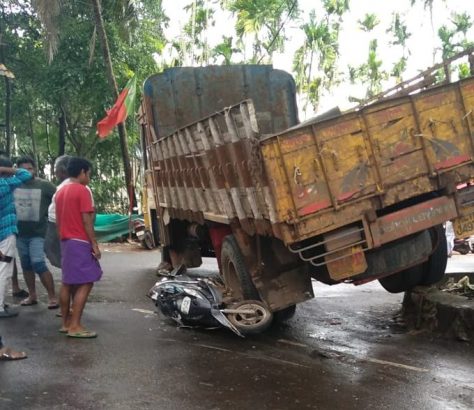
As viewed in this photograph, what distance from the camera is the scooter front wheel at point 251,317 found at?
16.7 feet

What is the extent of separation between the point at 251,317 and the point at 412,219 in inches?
64.2

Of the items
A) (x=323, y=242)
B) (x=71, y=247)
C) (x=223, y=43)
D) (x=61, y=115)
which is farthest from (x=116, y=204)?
(x=323, y=242)

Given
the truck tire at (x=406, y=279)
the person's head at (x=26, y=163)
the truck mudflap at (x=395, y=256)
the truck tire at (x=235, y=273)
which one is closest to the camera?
the truck mudflap at (x=395, y=256)

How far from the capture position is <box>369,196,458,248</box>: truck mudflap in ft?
14.9

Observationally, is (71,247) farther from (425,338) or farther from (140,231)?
(140,231)

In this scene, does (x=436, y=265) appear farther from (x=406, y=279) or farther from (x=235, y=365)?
(x=235, y=365)

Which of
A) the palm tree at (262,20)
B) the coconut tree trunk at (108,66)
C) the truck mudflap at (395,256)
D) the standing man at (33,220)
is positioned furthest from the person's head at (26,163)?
the palm tree at (262,20)

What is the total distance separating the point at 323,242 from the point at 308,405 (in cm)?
125

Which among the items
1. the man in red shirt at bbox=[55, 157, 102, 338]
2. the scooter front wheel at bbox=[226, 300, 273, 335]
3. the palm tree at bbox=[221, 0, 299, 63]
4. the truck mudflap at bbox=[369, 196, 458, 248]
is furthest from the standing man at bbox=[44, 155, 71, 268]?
the palm tree at bbox=[221, 0, 299, 63]

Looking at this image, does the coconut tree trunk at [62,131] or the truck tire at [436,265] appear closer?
the truck tire at [436,265]

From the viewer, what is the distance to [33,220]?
6449 mm

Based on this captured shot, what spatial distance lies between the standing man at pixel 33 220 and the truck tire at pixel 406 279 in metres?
3.68

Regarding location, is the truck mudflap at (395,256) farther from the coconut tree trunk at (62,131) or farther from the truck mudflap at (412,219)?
the coconut tree trunk at (62,131)

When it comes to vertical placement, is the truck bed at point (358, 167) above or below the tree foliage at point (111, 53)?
below
